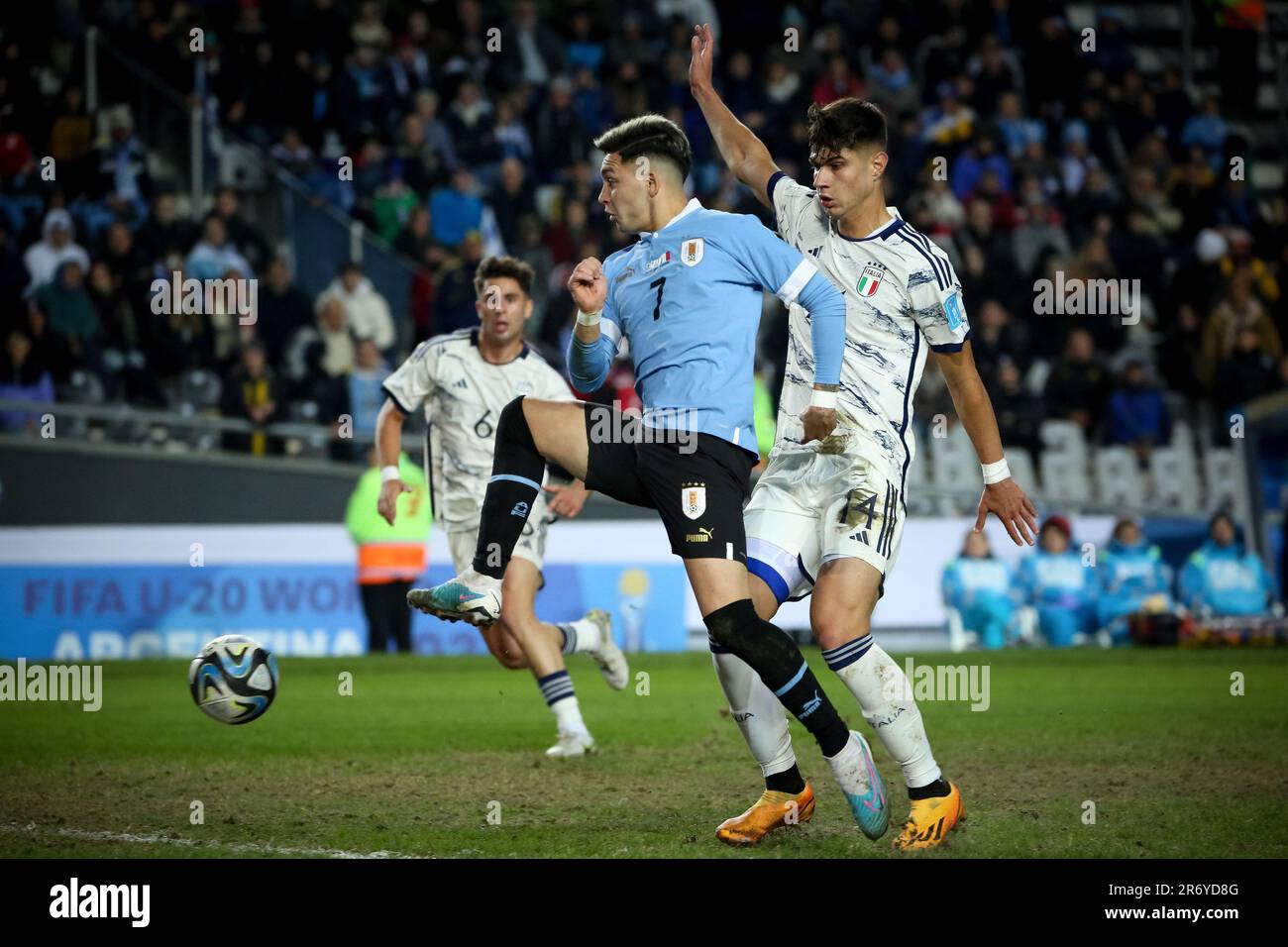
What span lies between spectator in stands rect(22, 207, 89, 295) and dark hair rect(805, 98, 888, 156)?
1219 centimetres

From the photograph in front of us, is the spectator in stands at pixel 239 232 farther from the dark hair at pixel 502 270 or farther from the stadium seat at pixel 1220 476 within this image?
the stadium seat at pixel 1220 476

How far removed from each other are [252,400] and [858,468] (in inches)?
452

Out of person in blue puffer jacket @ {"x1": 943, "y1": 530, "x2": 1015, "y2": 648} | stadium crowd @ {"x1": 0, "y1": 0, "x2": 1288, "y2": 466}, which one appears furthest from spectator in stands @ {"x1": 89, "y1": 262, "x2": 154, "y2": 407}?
person in blue puffer jacket @ {"x1": 943, "y1": 530, "x2": 1015, "y2": 648}

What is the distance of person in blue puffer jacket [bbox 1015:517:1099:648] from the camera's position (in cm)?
1591

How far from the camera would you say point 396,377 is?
9.30 meters

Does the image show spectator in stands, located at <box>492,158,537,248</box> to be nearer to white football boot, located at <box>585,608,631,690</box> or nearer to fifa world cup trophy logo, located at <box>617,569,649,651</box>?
fifa world cup trophy logo, located at <box>617,569,649,651</box>

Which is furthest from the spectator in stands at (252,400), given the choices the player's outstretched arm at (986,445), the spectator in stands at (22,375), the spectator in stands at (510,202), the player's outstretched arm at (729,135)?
the player's outstretched arm at (986,445)

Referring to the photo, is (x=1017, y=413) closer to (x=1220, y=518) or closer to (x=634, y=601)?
(x=1220, y=518)

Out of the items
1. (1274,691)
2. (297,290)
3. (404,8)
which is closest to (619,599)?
(297,290)

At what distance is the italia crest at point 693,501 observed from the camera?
5.73m

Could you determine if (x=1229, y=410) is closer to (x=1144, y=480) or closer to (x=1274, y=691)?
(x=1144, y=480)

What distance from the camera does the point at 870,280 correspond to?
6387 mm

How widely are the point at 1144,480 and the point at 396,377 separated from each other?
10.5 metres

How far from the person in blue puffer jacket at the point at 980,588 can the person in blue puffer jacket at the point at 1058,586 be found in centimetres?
34
